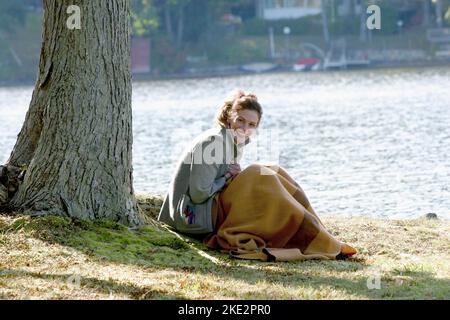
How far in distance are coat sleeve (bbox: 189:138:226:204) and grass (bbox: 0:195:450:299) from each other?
340 mm

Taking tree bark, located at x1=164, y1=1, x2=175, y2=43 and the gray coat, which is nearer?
the gray coat

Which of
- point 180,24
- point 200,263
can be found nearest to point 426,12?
point 180,24

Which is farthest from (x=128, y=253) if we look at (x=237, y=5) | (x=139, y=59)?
(x=237, y=5)

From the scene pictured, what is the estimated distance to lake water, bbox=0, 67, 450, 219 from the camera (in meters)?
14.3

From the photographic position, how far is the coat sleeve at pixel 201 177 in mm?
6715

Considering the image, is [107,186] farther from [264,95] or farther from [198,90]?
[198,90]

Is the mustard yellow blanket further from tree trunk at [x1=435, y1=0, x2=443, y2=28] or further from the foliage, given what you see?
the foliage

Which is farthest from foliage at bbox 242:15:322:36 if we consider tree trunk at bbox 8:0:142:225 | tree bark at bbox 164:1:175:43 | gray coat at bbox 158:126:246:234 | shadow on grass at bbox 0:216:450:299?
shadow on grass at bbox 0:216:450:299

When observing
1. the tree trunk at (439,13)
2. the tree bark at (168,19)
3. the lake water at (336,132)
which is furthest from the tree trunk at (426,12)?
the tree bark at (168,19)

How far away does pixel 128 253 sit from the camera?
6445mm

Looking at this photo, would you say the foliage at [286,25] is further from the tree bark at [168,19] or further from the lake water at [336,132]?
the lake water at [336,132]

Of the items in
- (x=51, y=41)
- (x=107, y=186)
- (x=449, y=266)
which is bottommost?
(x=449, y=266)

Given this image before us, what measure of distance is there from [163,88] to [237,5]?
22597 millimetres

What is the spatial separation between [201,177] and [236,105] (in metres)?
0.51
